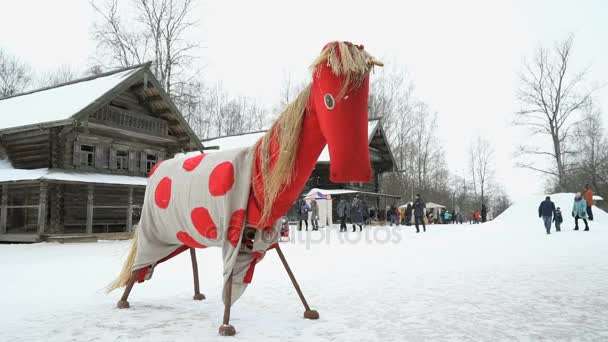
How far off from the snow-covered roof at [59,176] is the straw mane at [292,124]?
11.7 meters

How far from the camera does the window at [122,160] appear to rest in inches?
694

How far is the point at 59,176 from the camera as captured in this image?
44.6 feet

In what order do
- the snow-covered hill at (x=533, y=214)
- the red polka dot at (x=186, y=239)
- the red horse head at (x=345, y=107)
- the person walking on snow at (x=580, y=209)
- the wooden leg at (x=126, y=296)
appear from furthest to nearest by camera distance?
1. the snow-covered hill at (x=533, y=214)
2. the person walking on snow at (x=580, y=209)
3. the wooden leg at (x=126, y=296)
4. the red polka dot at (x=186, y=239)
5. the red horse head at (x=345, y=107)

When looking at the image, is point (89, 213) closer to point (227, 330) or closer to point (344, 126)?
point (227, 330)

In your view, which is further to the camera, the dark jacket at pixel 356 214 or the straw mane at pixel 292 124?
the dark jacket at pixel 356 214

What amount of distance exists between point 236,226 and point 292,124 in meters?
0.95

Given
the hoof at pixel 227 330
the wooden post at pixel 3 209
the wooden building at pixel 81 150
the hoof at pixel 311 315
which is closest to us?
the hoof at pixel 227 330

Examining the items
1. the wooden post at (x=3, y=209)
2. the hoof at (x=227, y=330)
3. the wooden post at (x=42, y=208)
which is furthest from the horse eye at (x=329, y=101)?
the wooden post at (x=3, y=209)

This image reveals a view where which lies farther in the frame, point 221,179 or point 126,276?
point 126,276

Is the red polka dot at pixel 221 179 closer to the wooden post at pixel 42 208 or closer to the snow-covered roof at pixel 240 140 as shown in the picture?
the wooden post at pixel 42 208

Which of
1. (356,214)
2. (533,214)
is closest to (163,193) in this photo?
(356,214)

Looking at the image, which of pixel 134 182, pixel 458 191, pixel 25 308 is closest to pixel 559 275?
pixel 25 308

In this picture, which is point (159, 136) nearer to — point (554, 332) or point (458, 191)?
point (554, 332)

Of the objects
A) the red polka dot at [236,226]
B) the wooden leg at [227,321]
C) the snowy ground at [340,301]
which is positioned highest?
the red polka dot at [236,226]
